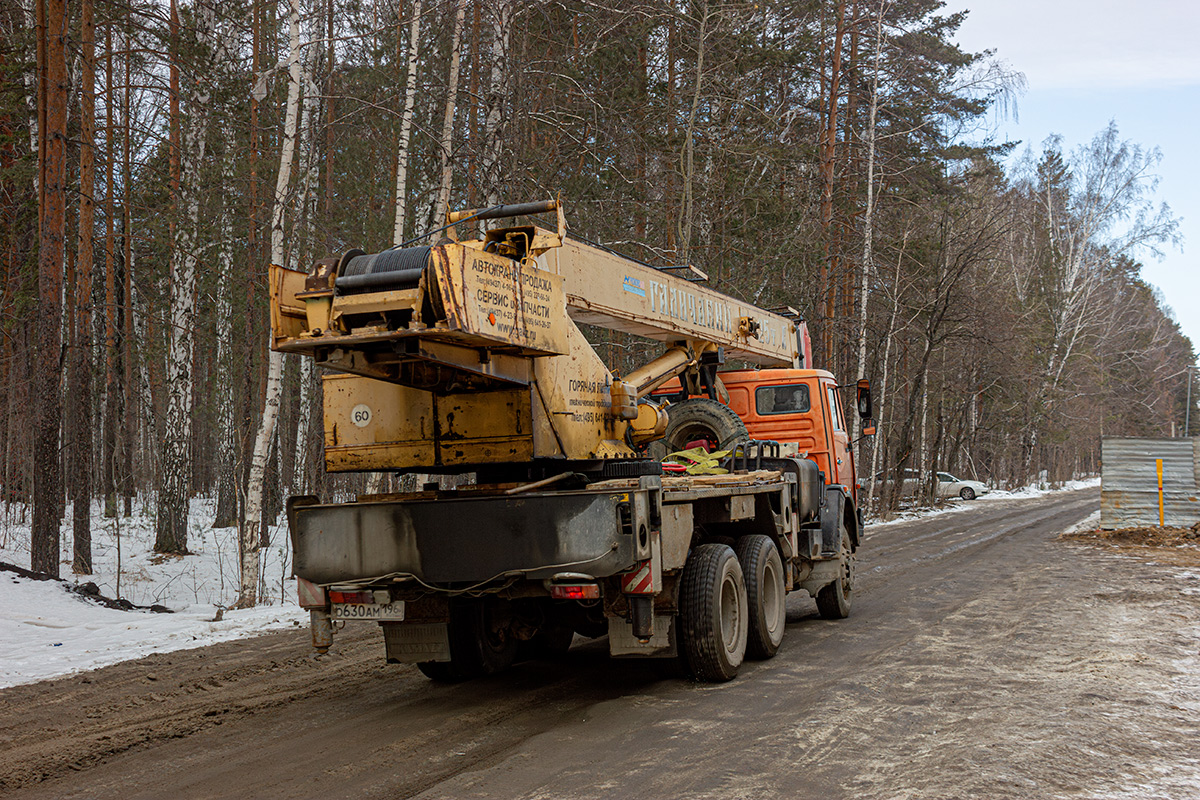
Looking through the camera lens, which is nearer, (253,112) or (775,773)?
(775,773)

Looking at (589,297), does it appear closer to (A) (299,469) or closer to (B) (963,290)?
(A) (299,469)

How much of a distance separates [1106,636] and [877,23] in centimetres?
2199

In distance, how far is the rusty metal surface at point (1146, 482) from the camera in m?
21.5

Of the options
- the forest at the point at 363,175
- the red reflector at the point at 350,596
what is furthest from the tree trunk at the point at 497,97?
the red reflector at the point at 350,596

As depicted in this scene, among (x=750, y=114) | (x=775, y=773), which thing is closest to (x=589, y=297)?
(x=775, y=773)

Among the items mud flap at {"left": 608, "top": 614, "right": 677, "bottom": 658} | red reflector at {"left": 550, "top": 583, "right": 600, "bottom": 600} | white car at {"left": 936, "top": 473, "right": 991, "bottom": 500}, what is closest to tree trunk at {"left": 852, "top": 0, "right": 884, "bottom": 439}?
white car at {"left": 936, "top": 473, "right": 991, "bottom": 500}

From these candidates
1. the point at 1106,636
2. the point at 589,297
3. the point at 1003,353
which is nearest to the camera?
the point at 589,297

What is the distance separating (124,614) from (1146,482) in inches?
814

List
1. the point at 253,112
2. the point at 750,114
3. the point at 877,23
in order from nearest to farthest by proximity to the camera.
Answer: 1. the point at 253,112
2. the point at 750,114
3. the point at 877,23

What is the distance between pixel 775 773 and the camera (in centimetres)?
536

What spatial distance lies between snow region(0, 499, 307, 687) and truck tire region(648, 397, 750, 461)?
462 cm

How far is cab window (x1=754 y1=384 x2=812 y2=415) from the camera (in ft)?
38.8

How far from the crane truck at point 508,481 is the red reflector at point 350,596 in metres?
0.02

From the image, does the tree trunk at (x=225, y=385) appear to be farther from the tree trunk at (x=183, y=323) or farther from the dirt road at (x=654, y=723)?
the dirt road at (x=654, y=723)
